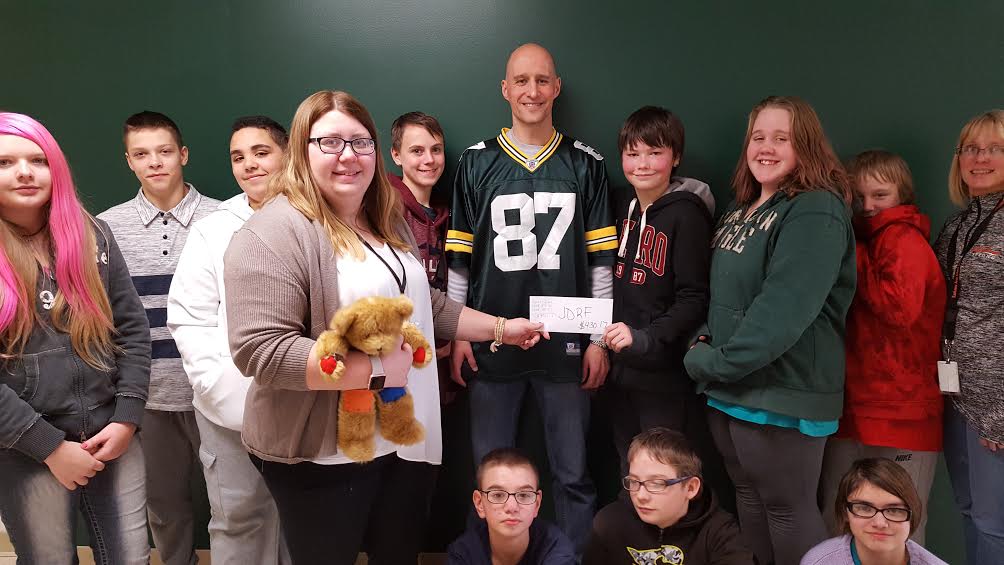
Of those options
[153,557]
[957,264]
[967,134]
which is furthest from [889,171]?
[153,557]

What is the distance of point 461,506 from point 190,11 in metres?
2.28

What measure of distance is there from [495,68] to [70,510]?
1.99 metres

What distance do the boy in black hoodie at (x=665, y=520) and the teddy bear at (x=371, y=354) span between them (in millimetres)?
602

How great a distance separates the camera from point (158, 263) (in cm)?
229

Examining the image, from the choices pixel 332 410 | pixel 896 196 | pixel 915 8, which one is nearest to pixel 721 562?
pixel 332 410

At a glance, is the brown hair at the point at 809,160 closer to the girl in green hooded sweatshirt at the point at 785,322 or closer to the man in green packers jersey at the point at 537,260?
the girl in green hooded sweatshirt at the point at 785,322

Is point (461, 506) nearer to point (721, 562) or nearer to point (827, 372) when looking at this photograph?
point (721, 562)

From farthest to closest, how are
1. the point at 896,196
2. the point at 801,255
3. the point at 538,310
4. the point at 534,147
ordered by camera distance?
the point at 534,147 → the point at 896,196 → the point at 538,310 → the point at 801,255

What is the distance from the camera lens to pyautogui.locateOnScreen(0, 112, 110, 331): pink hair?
5.15 ft

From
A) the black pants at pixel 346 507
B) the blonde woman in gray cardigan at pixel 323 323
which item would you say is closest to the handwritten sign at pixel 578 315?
the blonde woman in gray cardigan at pixel 323 323

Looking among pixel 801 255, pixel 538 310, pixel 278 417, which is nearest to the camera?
pixel 278 417

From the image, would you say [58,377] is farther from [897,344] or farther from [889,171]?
[889,171]

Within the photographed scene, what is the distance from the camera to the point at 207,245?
198cm

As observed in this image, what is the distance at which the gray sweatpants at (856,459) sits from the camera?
2004mm
